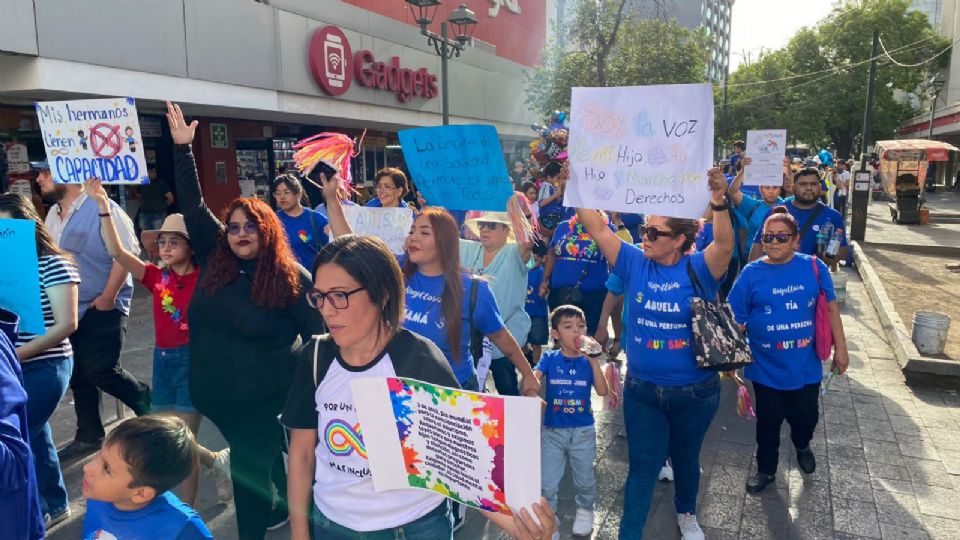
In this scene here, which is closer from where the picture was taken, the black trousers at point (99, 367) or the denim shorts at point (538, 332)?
the black trousers at point (99, 367)

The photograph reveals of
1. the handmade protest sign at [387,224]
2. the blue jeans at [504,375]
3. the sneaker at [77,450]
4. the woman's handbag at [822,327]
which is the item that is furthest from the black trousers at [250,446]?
the woman's handbag at [822,327]

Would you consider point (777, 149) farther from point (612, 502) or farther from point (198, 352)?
point (198, 352)

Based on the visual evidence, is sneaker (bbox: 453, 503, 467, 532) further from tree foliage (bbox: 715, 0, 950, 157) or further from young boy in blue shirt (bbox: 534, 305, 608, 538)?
tree foliage (bbox: 715, 0, 950, 157)

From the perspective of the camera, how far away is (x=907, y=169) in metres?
23.7

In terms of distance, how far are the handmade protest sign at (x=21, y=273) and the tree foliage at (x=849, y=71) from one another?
1734 inches

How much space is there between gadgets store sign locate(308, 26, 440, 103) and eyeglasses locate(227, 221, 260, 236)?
11.1m

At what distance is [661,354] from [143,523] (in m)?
2.29

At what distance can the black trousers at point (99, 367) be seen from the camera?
4.42 meters

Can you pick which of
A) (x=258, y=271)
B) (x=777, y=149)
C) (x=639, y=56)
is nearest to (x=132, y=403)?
(x=258, y=271)

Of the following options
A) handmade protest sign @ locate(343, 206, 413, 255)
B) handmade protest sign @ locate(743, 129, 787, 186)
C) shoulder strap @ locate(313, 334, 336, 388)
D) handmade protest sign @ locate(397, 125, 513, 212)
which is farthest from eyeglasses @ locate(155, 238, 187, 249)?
handmade protest sign @ locate(743, 129, 787, 186)

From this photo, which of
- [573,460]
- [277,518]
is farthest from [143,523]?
[573,460]

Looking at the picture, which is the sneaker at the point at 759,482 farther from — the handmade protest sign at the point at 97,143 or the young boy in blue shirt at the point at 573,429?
the handmade protest sign at the point at 97,143

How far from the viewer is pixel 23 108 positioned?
1044cm

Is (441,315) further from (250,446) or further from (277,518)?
(277,518)
